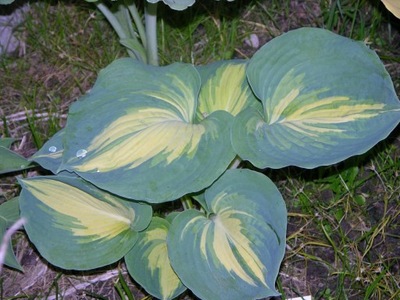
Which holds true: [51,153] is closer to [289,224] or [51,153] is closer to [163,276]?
[163,276]

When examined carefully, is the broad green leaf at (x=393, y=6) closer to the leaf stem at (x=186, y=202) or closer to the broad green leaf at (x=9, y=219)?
the leaf stem at (x=186, y=202)

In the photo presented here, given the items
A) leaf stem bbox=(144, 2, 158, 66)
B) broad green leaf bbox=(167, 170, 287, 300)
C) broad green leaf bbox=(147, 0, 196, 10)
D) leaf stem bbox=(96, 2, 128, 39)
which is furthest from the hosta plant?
leaf stem bbox=(96, 2, 128, 39)

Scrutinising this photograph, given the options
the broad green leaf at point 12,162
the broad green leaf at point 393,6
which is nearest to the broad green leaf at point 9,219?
the broad green leaf at point 12,162

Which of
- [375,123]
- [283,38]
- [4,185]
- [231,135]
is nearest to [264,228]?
[231,135]

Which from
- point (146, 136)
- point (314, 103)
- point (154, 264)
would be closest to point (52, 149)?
point (146, 136)

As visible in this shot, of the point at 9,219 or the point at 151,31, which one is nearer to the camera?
the point at 9,219

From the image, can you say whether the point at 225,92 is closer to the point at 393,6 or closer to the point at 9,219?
the point at 393,6

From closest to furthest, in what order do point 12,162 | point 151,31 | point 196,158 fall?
point 196,158 → point 12,162 → point 151,31
